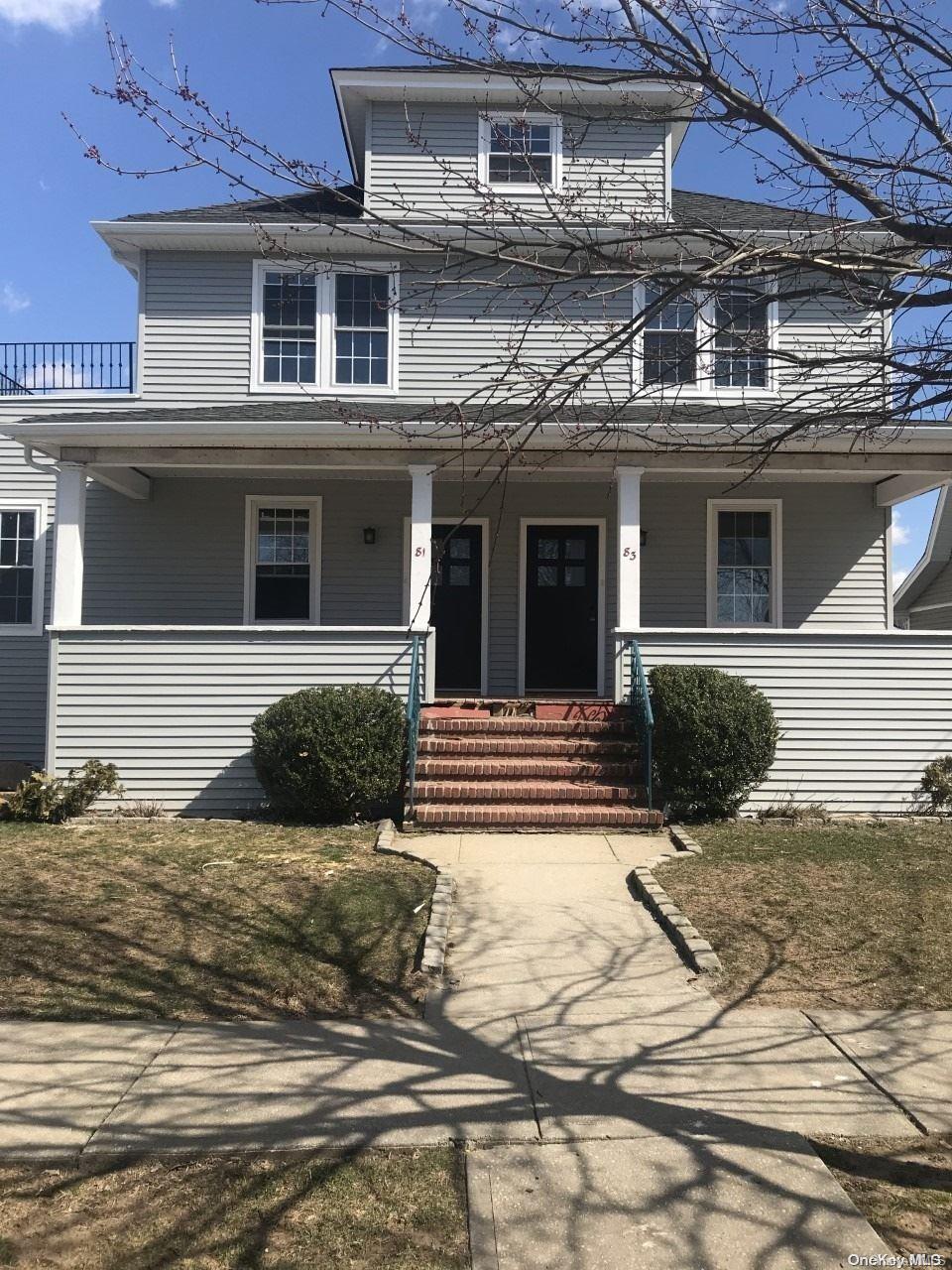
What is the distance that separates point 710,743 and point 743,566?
14.2 feet

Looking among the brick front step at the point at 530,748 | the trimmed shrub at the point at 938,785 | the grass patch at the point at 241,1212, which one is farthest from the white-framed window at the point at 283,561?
the grass patch at the point at 241,1212

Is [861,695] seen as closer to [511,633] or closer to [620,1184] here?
[511,633]

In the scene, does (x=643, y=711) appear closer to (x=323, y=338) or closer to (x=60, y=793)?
(x=60, y=793)

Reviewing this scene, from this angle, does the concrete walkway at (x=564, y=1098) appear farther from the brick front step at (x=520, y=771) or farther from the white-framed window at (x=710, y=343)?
the brick front step at (x=520, y=771)

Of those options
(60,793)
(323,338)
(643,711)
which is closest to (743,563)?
(643,711)

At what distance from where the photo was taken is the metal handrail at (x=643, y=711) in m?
9.12

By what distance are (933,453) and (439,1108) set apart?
9020 mm

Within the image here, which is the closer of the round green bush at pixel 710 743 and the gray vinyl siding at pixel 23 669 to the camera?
the round green bush at pixel 710 743

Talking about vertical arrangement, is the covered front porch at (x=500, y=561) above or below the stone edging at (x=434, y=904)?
above

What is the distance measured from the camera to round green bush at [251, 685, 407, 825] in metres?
9.04

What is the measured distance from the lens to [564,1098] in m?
4.01

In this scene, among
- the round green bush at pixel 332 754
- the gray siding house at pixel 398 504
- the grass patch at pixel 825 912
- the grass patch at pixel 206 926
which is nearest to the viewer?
the grass patch at pixel 206 926

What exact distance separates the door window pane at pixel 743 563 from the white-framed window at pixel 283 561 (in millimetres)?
5147

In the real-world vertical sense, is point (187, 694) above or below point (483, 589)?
below
